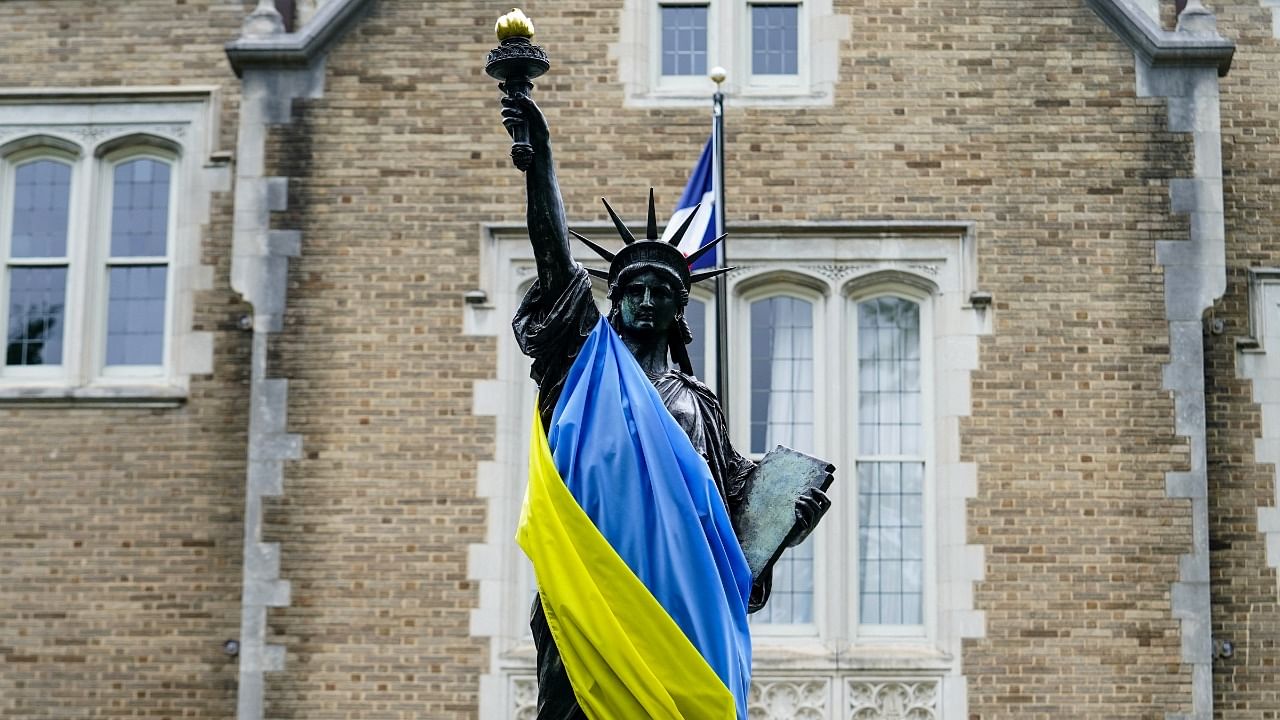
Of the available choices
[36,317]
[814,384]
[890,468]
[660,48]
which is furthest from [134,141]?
[890,468]

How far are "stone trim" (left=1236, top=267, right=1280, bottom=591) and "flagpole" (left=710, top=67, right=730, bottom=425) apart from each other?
3.57 meters

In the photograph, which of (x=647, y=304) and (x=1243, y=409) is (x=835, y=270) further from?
(x=647, y=304)

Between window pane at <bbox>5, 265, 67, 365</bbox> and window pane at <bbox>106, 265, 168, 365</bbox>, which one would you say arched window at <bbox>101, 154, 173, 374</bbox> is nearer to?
window pane at <bbox>106, 265, 168, 365</bbox>

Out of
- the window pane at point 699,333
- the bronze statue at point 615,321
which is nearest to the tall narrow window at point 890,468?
the window pane at point 699,333

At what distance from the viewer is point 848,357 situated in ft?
42.8

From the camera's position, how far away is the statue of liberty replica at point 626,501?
15.5ft

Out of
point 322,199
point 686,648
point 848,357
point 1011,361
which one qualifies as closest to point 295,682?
point 322,199

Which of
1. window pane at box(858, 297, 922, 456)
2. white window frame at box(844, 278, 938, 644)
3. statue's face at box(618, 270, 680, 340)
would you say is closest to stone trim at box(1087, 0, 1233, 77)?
white window frame at box(844, 278, 938, 644)

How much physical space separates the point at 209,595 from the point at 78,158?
3.30 m

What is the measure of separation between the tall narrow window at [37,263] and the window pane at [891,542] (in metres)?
5.70

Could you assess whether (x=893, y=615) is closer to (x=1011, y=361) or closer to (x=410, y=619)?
(x=1011, y=361)

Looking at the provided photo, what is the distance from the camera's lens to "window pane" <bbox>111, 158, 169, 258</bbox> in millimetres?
14133

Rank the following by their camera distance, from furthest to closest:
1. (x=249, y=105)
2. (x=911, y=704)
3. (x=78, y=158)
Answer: (x=78, y=158) → (x=249, y=105) → (x=911, y=704)

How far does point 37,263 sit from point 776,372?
17.4ft
